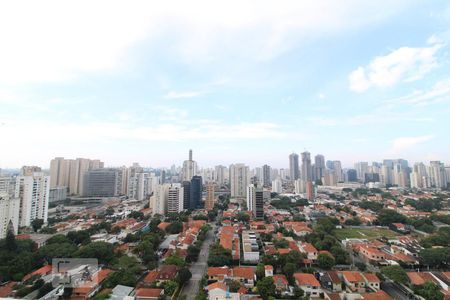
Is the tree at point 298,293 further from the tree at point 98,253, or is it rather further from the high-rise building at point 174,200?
the high-rise building at point 174,200

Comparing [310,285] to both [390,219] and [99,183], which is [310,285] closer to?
[390,219]

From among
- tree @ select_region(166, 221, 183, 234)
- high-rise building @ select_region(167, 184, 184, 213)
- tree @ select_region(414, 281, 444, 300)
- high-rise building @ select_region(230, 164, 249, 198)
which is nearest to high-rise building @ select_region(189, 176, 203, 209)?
high-rise building @ select_region(167, 184, 184, 213)

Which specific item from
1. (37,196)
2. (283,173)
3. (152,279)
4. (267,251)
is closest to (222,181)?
(283,173)

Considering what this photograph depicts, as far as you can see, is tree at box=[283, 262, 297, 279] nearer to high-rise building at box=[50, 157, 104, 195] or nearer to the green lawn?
the green lawn

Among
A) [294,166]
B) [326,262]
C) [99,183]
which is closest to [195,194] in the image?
[99,183]

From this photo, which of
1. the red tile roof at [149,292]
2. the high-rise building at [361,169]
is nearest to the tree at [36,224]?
the red tile roof at [149,292]
